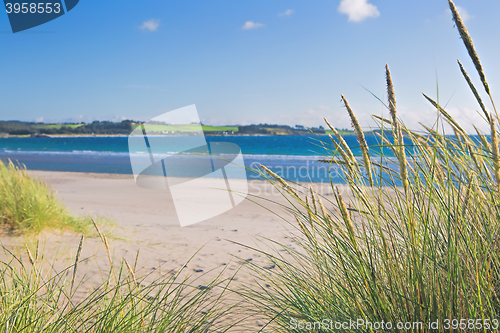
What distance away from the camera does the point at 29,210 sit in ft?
14.4

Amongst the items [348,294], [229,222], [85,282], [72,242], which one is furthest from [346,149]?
[229,222]

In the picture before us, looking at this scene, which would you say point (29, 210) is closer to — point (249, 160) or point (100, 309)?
point (100, 309)

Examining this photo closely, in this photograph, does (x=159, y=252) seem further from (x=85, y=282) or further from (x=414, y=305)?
(x=414, y=305)

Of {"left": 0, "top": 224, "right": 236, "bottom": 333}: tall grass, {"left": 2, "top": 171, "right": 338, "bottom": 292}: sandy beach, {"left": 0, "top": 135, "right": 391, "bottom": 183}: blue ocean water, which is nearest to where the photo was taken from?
{"left": 0, "top": 224, "right": 236, "bottom": 333}: tall grass

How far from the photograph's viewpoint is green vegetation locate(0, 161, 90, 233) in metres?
4.38

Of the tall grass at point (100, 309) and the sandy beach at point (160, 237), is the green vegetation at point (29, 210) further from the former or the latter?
the tall grass at point (100, 309)

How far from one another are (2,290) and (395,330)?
1.77 meters

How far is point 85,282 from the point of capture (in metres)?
3.23

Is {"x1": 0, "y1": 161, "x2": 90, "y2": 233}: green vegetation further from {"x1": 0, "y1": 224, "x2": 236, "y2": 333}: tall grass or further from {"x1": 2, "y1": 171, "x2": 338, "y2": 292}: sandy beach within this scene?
{"x1": 0, "y1": 224, "x2": 236, "y2": 333}: tall grass

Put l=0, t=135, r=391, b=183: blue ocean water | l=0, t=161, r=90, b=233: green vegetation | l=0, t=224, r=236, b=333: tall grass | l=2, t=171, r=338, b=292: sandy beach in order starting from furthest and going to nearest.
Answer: l=0, t=135, r=391, b=183: blue ocean water
l=0, t=161, r=90, b=233: green vegetation
l=2, t=171, r=338, b=292: sandy beach
l=0, t=224, r=236, b=333: tall grass

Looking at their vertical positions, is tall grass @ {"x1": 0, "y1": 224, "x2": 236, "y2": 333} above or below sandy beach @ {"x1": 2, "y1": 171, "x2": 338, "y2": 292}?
above

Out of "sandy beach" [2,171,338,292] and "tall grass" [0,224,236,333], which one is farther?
"sandy beach" [2,171,338,292]

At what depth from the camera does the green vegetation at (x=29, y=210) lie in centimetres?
438

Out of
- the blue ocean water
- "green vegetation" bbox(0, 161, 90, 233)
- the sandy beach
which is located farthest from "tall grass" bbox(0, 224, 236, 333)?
"green vegetation" bbox(0, 161, 90, 233)
